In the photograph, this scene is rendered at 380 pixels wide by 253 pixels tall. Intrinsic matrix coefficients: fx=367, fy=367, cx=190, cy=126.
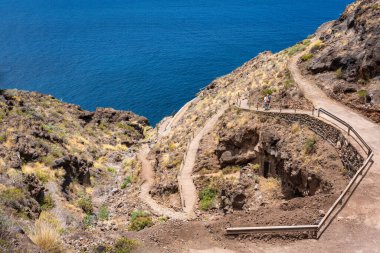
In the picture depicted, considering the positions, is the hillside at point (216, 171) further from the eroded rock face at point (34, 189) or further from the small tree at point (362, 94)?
the small tree at point (362, 94)

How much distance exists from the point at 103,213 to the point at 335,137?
1830 centimetres

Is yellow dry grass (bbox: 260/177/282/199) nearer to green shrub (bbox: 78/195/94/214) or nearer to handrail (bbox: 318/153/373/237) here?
handrail (bbox: 318/153/373/237)

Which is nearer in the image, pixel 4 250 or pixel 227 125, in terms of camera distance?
pixel 4 250

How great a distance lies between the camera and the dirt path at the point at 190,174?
91.3 feet

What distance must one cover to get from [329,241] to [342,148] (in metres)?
9.34

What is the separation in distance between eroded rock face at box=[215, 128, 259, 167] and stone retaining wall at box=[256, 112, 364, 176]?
99.6 inches

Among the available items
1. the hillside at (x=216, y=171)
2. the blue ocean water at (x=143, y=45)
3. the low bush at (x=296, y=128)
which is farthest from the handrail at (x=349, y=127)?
the blue ocean water at (x=143, y=45)

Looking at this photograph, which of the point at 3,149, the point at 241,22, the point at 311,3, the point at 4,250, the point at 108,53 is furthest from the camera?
the point at 311,3

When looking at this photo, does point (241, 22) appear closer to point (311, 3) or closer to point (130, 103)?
point (311, 3)

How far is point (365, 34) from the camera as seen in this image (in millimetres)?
33281

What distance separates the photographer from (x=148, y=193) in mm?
32344

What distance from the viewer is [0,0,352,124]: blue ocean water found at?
276ft

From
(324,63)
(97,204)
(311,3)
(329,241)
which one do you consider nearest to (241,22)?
(311,3)

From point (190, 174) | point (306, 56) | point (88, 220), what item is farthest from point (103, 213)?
point (306, 56)
